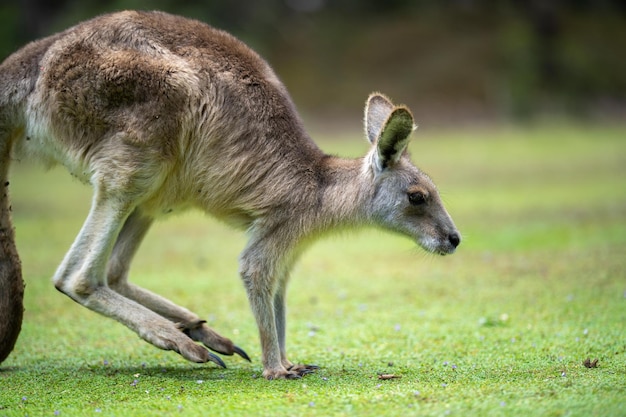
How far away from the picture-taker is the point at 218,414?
4223 millimetres

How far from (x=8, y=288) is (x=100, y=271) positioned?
21.7 inches

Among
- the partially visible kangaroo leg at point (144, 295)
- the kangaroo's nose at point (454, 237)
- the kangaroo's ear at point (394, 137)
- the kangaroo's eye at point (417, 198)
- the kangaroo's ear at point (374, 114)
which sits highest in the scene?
the kangaroo's ear at point (374, 114)

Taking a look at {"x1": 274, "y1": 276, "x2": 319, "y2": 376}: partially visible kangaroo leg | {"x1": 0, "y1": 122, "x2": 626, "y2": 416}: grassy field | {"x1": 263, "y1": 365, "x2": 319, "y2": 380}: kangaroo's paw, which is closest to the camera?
{"x1": 0, "y1": 122, "x2": 626, "y2": 416}: grassy field

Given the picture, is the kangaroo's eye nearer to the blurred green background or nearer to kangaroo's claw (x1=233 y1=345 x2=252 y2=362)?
kangaroo's claw (x1=233 y1=345 x2=252 y2=362)

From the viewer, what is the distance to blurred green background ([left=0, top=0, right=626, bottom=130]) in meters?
25.3

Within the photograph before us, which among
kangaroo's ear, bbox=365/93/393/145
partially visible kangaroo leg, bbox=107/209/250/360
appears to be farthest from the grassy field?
kangaroo's ear, bbox=365/93/393/145

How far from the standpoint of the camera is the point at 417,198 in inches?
215

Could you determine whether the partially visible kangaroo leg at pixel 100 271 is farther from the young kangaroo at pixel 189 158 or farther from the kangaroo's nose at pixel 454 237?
the kangaroo's nose at pixel 454 237

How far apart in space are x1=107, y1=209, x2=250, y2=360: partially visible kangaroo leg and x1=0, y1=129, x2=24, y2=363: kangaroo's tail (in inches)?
27.8

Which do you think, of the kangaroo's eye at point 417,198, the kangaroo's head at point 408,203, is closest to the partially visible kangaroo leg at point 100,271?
the kangaroo's head at point 408,203

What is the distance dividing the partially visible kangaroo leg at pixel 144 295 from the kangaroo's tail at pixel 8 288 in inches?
27.8

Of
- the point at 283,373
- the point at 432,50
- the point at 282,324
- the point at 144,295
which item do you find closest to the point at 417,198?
the point at 282,324

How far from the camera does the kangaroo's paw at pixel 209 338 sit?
5.47 m

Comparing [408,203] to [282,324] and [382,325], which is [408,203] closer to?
[282,324]
